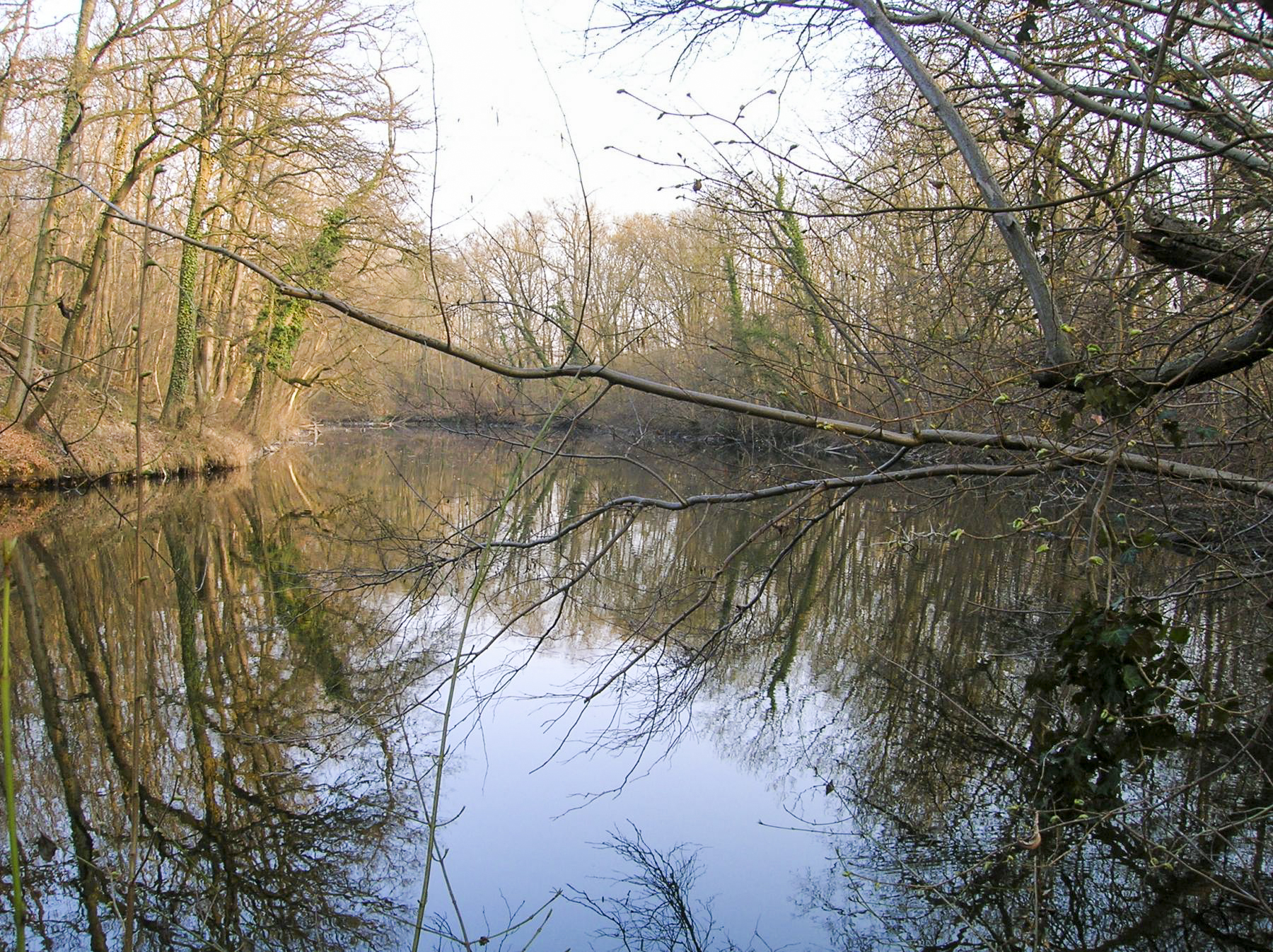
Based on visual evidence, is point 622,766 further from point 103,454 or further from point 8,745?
point 103,454

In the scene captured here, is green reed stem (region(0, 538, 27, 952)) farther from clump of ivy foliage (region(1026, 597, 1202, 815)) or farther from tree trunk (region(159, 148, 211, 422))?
tree trunk (region(159, 148, 211, 422))

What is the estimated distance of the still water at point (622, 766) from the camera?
3484 mm

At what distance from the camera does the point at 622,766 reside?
5.02m

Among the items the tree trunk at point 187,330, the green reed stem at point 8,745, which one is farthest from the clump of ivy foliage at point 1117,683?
the tree trunk at point 187,330

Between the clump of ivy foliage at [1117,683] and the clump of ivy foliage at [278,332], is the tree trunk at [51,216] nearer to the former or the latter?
the clump of ivy foliage at [278,332]

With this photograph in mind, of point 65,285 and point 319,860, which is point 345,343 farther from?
point 319,860

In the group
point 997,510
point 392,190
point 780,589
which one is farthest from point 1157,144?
point 392,190

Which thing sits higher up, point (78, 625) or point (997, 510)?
point (997, 510)

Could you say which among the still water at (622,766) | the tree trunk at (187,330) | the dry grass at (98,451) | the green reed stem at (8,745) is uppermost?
the tree trunk at (187,330)

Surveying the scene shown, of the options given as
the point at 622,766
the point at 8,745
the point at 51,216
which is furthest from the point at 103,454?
the point at 8,745

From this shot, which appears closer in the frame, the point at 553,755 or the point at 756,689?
the point at 553,755

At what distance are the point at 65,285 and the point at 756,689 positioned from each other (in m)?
17.6

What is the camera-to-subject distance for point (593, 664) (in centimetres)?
645

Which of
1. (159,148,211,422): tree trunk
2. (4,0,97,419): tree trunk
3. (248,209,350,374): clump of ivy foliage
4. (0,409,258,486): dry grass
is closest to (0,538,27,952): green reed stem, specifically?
(0,409,258,486): dry grass
